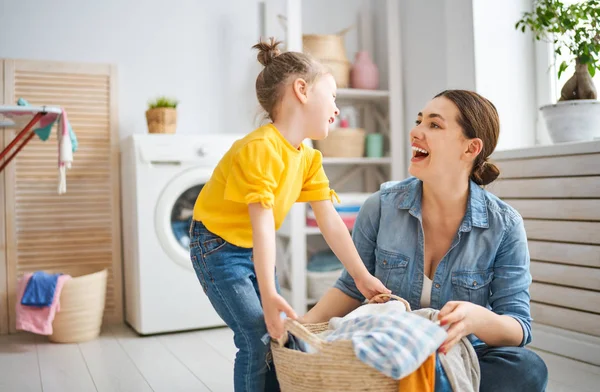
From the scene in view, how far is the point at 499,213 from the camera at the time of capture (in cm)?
158

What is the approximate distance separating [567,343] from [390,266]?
4.27 feet

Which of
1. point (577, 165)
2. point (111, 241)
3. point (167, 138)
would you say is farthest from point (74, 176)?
point (577, 165)

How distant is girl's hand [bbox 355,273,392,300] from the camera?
148 centimetres

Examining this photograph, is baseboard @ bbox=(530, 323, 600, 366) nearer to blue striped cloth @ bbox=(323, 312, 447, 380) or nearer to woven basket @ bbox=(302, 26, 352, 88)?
blue striped cloth @ bbox=(323, 312, 447, 380)

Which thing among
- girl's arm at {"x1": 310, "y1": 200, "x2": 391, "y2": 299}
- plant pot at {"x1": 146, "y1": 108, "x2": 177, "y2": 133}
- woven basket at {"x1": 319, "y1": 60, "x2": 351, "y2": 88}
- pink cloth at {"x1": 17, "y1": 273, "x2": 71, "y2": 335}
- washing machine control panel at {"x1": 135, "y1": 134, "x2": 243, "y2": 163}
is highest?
woven basket at {"x1": 319, "y1": 60, "x2": 351, "y2": 88}

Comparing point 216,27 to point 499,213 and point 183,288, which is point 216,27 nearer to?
point 183,288

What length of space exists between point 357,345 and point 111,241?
8.72 feet

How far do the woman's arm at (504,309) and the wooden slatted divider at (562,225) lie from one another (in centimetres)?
103

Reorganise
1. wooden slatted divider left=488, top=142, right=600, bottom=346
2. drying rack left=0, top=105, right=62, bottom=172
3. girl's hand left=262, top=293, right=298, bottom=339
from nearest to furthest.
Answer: girl's hand left=262, top=293, right=298, bottom=339, wooden slatted divider left=488, top=142, right=600, bottom=346, drying rack left=0, top=105, right=62, bottom=172

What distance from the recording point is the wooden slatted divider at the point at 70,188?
3.32m

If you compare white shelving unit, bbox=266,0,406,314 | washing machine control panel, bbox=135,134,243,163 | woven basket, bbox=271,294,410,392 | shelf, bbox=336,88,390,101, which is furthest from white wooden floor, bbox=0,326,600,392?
shelf, bbox=336,88,390,101

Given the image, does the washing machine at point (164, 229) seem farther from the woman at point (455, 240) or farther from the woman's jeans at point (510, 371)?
the woman's jeans at point (510, 371)

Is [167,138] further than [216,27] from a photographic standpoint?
No

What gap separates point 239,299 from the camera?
145 cm
